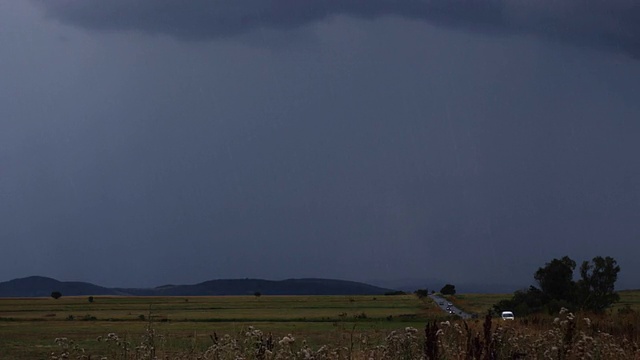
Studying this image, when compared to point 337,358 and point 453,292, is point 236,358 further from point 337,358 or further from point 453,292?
point 453,292

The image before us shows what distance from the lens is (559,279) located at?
65.9m

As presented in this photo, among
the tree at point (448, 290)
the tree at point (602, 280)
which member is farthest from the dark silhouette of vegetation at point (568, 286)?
the tree at point (448, 290)

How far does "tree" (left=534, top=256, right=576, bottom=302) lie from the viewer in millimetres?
65562

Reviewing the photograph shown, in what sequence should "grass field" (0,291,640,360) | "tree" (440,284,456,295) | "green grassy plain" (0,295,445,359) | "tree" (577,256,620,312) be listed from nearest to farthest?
"grass field" (0,291,640,360) → "green grassy plain" (0,295,445,359) → "tree" (577,256,620,312) → "tree" (440,284,456,295)

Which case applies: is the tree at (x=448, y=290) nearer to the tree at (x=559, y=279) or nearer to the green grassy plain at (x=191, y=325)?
the green grassy plain at (x=191, y=325)

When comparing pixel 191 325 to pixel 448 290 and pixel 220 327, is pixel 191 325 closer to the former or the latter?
pixel 220 327

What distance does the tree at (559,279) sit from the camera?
65.6 m

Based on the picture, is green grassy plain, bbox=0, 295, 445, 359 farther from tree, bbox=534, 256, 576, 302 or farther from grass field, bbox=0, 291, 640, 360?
tree, bbox=534, 256, 576, 302

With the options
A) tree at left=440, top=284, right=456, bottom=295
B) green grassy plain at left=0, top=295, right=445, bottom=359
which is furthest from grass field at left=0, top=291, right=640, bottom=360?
tree at left=440, top=284, right=456, bottom=295

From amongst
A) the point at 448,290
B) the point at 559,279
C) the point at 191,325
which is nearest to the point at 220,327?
the point at 191,325

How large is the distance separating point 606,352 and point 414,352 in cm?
263

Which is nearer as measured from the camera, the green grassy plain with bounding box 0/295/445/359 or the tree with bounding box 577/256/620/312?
the green grassy plain with bounding box 0/295/445/359

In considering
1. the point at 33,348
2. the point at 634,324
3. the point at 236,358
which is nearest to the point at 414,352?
the point at 236,358

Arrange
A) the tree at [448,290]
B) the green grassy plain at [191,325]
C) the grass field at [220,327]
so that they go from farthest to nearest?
1. the tree at [448,290]
2. the green grassy plain at [191,325]
3. the grass field at [220,327]
